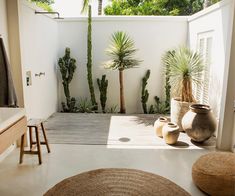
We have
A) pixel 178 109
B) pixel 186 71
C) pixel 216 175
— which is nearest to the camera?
pixel 216 175

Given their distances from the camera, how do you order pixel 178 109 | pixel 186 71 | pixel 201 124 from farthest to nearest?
pixel 178 109, pixel 186 71, pixel 201 124

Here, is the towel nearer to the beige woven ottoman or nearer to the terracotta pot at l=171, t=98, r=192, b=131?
the beige woven ottoman

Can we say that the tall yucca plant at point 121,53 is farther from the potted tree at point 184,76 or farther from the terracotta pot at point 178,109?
the terracotta pot at point 178,109

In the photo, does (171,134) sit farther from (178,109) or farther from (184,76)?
(184,76)

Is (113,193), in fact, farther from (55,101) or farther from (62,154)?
(55,101)

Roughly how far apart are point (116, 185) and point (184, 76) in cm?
267

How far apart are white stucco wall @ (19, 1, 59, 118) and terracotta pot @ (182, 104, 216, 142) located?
2.78 m

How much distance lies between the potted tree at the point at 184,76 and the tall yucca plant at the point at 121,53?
1427mm

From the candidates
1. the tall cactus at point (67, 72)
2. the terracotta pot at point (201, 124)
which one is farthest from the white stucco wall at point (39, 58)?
the terracotta pot at point (201, 124)

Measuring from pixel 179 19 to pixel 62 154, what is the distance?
4.42m

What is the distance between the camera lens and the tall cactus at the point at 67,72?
6.05 metres

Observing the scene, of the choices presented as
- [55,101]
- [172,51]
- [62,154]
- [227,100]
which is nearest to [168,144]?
[227,100]

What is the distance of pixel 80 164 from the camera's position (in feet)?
10.6

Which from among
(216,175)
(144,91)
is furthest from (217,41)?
(216,175)
